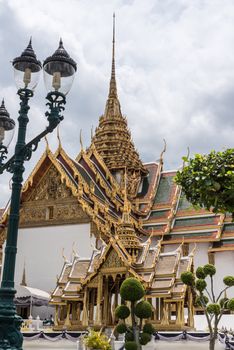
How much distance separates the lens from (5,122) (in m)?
6.46

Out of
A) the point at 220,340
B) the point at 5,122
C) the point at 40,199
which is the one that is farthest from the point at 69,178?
the point at 5,122

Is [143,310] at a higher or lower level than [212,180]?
lower

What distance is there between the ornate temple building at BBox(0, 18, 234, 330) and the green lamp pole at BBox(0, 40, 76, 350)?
7176 mm

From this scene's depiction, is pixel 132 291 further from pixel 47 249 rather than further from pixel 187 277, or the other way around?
pixel 47 249

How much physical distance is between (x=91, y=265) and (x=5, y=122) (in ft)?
25.2

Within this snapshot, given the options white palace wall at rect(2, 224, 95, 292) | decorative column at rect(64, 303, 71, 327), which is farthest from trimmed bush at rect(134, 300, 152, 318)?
white palace wall at rect(2, 224, 95, 292)


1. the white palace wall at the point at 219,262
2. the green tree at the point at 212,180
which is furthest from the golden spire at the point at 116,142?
the green tree at the point at 212,180

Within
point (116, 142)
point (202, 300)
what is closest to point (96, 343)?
point (202, 300)

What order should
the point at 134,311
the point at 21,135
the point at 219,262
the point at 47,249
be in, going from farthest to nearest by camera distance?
the point at 219,262 < the point at 47,249 < the point at 134,311 < the point at 21,135

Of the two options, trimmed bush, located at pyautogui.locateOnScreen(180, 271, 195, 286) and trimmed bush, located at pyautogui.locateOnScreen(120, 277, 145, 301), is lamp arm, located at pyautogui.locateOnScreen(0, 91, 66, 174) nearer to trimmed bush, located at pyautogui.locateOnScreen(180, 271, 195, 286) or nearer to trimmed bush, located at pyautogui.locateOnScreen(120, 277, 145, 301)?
trimmed bush, located at pyautogui.locateOnScreen(120, 277, 145, 301)

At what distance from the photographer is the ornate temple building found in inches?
496

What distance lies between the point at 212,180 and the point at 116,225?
48.7 feet

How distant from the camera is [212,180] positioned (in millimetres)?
4316

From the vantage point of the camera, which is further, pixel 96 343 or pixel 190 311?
pixel 190 311
